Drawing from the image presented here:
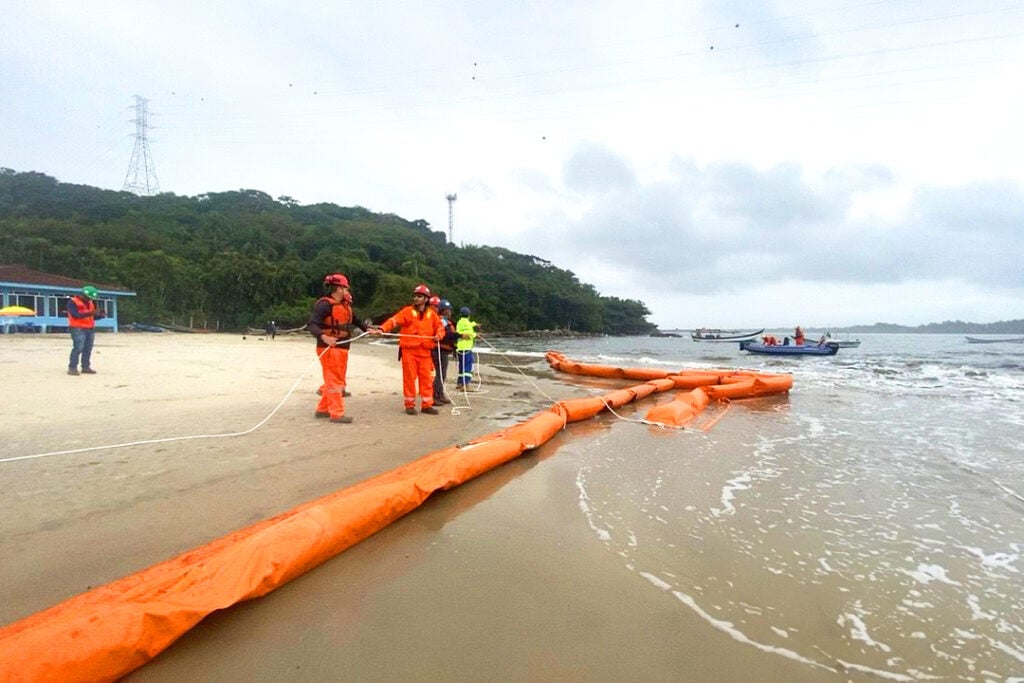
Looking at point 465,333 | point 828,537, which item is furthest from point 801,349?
point 828,537

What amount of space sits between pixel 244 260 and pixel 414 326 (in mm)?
45741

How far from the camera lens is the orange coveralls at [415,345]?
6.50 m

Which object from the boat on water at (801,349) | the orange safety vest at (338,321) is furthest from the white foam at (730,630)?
the boat on water at (801,349)

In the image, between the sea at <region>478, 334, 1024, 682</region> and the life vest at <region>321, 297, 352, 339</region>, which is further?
the life vest at <region>321, 297, 352, 339</region>

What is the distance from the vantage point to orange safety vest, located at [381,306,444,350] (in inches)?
255

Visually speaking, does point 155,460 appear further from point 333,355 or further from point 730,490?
point 730,490

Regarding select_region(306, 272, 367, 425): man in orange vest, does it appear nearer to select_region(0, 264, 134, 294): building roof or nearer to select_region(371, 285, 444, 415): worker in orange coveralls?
select_region(371, 285, 444, 415): worker in orange coveralls

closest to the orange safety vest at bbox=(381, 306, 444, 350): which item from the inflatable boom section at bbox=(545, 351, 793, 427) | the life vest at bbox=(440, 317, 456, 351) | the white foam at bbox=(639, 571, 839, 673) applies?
the life vest at bbox=(440, 317, 456, 351)

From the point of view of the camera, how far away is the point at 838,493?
4090mm

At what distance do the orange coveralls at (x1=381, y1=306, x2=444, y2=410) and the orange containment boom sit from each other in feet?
9.29

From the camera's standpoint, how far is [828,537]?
10.5 ft

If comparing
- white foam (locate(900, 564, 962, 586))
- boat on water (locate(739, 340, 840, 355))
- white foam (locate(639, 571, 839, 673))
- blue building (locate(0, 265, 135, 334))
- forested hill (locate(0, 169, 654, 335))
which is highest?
forested hill (locate(0, 169, 654, 335))

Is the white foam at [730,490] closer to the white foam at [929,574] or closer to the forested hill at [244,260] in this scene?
the white foam at [929,574]

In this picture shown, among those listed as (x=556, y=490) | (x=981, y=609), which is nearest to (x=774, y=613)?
(x=981, y=609)
